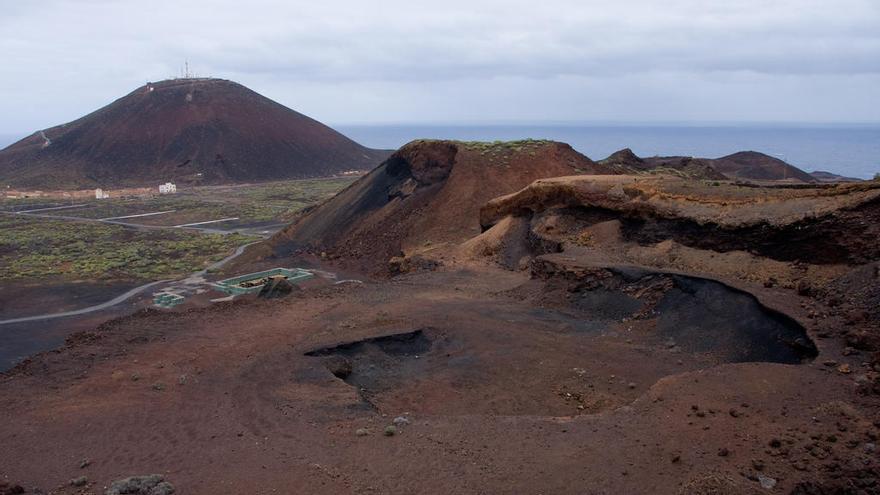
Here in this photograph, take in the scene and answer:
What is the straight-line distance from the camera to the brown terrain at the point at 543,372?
24.3 ft

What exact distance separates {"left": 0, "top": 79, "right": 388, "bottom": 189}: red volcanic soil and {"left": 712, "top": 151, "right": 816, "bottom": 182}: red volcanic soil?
44.7m

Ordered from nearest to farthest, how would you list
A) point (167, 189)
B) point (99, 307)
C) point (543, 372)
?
point (543, 372), point (99, 307), point (167, 189)

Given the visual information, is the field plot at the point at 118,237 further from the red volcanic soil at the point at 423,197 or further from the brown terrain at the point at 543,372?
the brown terrain at the point at 543,372

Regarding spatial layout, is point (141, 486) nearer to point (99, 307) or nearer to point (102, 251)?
point (99, 307)

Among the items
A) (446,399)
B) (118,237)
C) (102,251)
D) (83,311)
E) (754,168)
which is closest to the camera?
(446,399)

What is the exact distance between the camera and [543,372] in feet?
37.4

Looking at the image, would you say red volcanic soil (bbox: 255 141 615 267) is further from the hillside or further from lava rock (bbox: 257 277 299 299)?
lava rock (bbox: 257 277 299 299)

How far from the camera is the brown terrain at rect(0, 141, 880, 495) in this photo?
24.3 ft

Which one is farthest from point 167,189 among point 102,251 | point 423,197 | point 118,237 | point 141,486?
point 141,486

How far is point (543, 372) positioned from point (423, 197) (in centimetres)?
1843

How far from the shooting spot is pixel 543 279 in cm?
1647

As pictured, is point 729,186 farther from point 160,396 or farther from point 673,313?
point 160,396

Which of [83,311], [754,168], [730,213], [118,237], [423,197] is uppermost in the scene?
[754,168]

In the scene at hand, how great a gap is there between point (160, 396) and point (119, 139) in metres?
76.1
